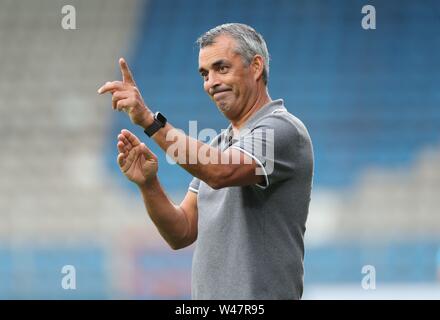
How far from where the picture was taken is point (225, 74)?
1.80 m

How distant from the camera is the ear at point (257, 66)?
1.85 m

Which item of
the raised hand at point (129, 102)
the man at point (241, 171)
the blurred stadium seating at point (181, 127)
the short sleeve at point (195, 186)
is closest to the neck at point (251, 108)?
the man at point (241, 171)

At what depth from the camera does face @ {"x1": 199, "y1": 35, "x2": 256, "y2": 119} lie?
5.90ft

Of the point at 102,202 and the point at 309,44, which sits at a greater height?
the point at 309,44

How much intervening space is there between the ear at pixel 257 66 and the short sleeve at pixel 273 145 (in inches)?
5.4

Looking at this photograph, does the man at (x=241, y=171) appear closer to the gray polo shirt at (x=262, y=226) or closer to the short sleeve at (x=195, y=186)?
the gray polo shirt at (x=262, y=226)

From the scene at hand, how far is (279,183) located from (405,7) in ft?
13.7

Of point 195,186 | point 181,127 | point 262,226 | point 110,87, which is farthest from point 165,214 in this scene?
point 181,127

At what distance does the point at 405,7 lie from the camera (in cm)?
556

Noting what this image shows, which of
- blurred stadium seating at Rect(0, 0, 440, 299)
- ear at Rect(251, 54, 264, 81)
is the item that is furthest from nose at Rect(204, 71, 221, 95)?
blurred stadium seating at Rect(0, 0, 440, 299)

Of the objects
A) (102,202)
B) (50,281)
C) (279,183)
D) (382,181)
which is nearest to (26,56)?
(102,202)

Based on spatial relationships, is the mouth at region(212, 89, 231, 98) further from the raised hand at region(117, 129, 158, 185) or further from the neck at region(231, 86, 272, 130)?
the raised hand at region(117, 129, 158, 185)

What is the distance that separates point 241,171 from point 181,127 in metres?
3.72

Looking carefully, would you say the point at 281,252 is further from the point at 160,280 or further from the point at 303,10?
the point at 303,10
